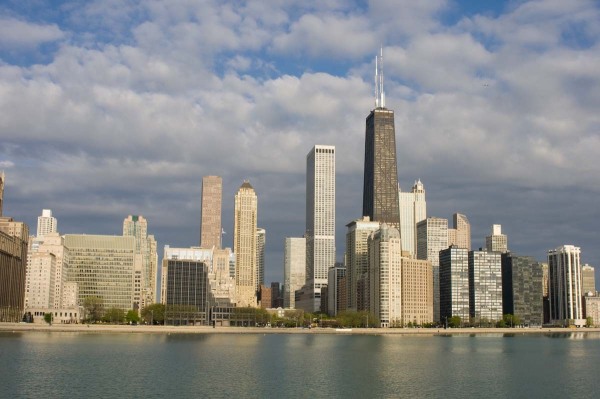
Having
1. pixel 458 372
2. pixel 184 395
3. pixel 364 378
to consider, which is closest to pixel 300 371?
pixel 364 378

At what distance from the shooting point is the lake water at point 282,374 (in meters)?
84.7

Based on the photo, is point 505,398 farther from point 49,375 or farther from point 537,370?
point 49,375

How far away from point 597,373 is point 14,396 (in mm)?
78384

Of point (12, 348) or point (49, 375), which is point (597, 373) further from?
point (12, 348)

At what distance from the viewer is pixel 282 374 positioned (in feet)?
338

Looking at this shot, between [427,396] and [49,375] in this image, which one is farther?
[49,375]

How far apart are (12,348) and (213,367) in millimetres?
48603

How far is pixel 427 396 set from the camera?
82.8 m

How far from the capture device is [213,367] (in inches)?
4355

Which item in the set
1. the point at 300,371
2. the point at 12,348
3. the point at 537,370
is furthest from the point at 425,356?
the point at 12,348

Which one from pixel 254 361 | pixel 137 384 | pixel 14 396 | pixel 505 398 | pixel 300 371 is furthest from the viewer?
pixel 254 361

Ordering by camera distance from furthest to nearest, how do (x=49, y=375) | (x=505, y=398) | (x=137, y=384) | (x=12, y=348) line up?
(x=12, y=348) → (x=49, y=375) → (x=137, y=384) → (x=505, y=398)

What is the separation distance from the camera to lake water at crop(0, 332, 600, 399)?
8469 cm

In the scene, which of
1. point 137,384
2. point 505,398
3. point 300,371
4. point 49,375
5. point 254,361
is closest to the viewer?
point 505,398
